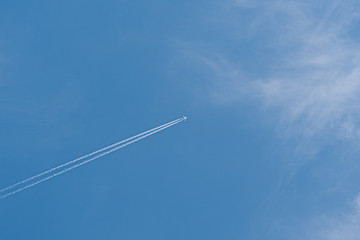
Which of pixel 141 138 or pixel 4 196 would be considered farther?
pixel 141 138

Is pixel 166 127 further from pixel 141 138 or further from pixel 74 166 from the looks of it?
pixel 74 166

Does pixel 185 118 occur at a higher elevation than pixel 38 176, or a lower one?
higher

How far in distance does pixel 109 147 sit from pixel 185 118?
18.9 m

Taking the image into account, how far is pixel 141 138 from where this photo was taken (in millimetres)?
157375

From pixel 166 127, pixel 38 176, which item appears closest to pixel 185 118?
pixel 166 127

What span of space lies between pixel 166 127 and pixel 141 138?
6.32 m

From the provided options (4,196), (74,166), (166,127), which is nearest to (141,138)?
Result: (166,127)

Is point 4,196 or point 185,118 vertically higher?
point 185,118

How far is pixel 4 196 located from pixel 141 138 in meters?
32.9

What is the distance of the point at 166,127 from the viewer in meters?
158

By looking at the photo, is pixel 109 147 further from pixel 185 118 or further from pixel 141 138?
pixel 185 118

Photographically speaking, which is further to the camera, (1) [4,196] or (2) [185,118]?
(2) [185,118]

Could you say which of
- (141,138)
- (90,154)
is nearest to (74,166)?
(90,154)

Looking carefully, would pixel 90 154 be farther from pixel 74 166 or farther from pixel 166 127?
pixel 166 127
